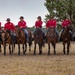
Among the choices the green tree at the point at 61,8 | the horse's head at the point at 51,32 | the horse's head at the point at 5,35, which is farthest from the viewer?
the green tree at the point at 61,8

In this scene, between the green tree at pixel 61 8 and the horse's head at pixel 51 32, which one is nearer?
the horse's head at pixel 51 32

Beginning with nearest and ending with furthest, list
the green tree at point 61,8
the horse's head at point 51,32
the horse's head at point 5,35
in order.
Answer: the horse's head at point 51,32
the horse's head at point 5,35
the green tree at point 61,8

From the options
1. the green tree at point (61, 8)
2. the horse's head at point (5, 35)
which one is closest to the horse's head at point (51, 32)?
the horse's head at point (5, 35)

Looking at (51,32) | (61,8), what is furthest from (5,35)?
(61,8)

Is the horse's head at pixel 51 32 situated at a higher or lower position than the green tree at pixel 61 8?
lower

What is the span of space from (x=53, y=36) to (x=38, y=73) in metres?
10.2

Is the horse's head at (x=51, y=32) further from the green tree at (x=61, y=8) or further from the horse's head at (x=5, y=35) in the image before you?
the green tree at (x=61, y=8)

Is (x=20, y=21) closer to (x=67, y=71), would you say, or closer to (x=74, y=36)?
(x=74, y=36)

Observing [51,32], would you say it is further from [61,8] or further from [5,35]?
[61,8]

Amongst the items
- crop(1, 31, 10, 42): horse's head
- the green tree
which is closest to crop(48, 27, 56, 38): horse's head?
crop(1, 31, 10, 42): horse's head

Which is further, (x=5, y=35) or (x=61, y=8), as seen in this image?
(x=61, y=8)

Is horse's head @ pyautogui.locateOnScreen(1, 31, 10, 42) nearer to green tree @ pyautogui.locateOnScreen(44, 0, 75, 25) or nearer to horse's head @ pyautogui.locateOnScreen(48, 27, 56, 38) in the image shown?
horse's head @ pyautogui.locateOnScreen(48, 27, 56, 38)

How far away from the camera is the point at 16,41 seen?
26.4 metres

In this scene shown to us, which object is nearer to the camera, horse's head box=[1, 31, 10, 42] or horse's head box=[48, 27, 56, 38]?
horse's head box=[48, 27, 56, 38]
